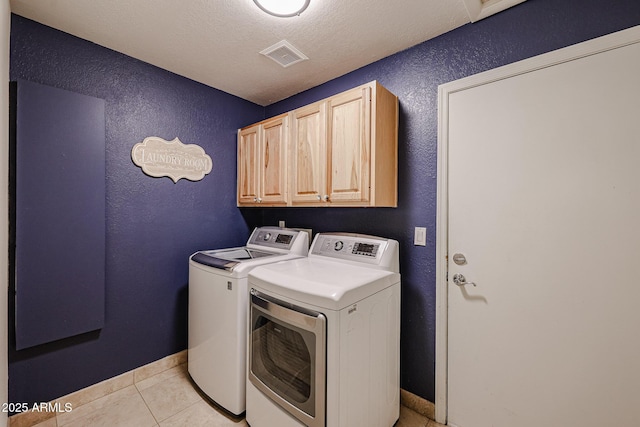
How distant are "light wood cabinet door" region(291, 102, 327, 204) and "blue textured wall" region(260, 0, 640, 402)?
435 mm

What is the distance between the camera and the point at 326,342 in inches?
49.4

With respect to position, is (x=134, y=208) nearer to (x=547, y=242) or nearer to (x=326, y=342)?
(x=326, y=342)

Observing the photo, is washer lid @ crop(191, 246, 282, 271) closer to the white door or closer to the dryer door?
the dryer door

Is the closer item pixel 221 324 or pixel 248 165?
pixel 221 324

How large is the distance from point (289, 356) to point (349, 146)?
4.22ft

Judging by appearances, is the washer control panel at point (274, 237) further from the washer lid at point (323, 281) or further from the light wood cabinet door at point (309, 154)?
the washer lid at point (323, 281)

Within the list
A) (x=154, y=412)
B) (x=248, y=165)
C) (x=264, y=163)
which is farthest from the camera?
(x=248, y=165)

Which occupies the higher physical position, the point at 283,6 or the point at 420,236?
the point at 283,6

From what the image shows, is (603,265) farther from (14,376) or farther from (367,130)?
(14,376)

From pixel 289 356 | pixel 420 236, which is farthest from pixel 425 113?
pixel 289 356

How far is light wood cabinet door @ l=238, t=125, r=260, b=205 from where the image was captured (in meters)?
2.48

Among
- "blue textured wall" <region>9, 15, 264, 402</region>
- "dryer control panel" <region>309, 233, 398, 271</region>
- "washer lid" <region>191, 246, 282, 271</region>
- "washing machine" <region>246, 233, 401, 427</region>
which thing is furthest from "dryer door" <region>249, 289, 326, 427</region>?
"blue textured wall" <region>9, 15, 264, 402</region>

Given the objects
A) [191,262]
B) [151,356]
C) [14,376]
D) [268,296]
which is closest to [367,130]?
[268,296]

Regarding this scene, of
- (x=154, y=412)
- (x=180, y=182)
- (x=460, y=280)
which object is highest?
(x=180, y=182)
